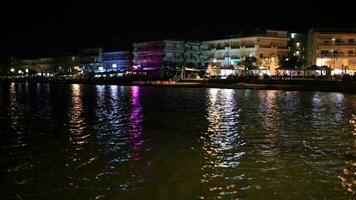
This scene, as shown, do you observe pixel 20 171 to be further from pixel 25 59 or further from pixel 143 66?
pixel 25 59

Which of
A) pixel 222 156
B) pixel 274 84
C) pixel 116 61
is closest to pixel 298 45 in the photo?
pixel 274 84

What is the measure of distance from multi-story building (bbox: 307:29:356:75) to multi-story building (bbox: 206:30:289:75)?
7.90m

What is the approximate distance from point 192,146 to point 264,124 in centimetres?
810

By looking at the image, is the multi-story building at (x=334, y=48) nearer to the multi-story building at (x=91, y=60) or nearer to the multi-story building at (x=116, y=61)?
the multi-story building at (x=116, y=61)

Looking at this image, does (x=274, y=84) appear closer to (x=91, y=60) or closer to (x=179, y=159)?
(x=179, y=159)

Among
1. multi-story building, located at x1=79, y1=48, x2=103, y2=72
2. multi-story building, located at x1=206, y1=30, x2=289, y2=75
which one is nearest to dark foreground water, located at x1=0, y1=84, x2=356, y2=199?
multi-story building, located at x1=206, y1=30, x2=289, y2=75

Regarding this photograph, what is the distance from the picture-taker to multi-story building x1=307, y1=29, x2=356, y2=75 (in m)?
76.2

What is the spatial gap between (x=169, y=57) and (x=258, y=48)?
78.1 feet

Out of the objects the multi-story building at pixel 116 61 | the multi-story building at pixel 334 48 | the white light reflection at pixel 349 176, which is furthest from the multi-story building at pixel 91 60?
the white light reflection at pixel 349 176

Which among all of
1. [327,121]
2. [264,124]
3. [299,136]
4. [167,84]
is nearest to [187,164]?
[299,136]

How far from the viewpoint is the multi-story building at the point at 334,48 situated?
250 ft

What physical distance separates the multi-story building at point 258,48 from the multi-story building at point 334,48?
25.9 feet

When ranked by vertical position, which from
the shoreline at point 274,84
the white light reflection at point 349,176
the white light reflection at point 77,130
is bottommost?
the white light reflection at point 349,176

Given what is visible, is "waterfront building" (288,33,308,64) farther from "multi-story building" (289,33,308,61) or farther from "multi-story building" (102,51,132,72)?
"multi-story building" (102,51,132,72)
